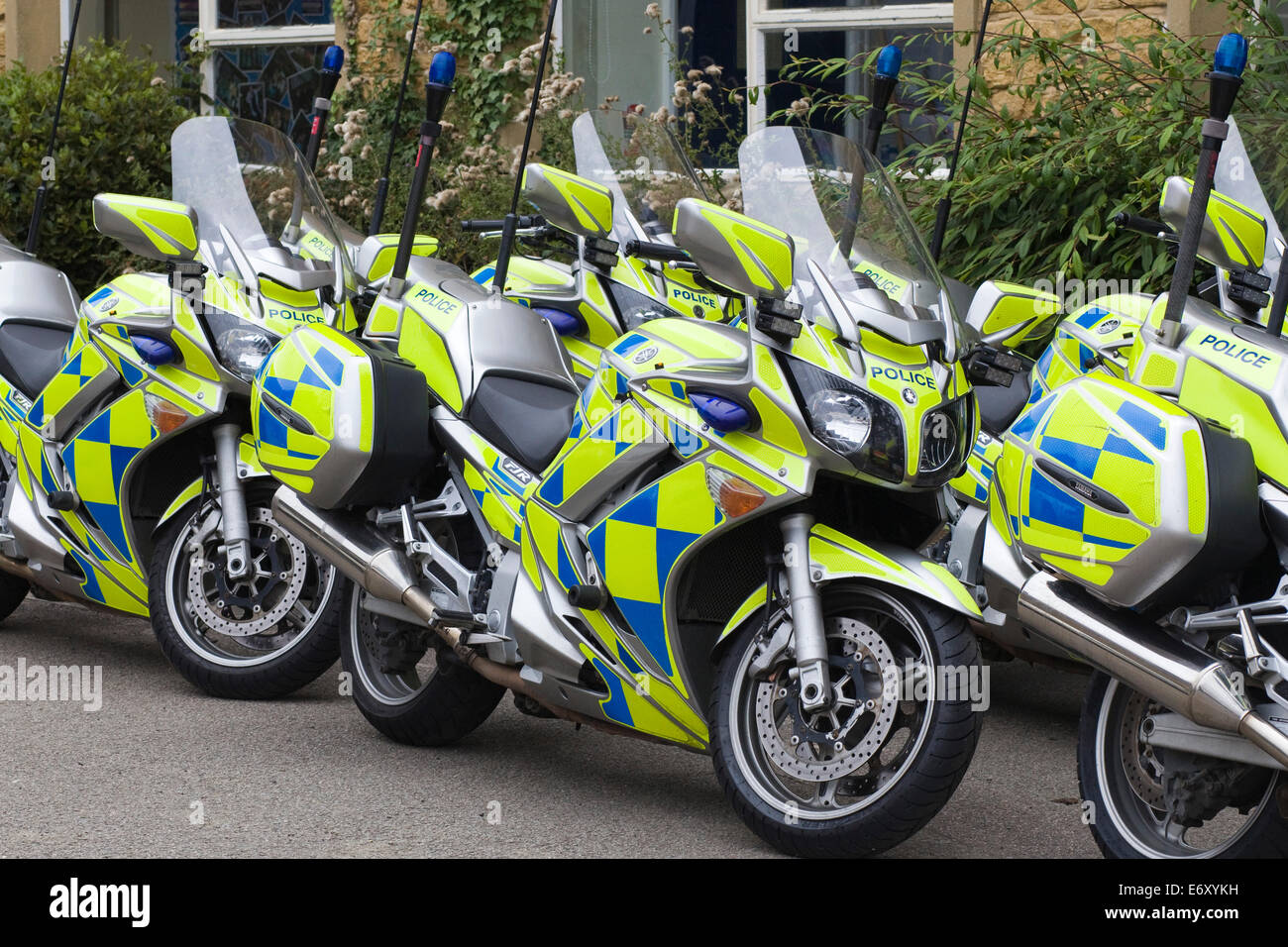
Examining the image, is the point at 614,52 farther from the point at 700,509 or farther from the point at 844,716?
the point at 844,716

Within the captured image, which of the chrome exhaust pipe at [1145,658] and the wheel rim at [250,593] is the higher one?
Answer: the chrome exhaust pipe at [1145,658]

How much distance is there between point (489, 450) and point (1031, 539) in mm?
1593

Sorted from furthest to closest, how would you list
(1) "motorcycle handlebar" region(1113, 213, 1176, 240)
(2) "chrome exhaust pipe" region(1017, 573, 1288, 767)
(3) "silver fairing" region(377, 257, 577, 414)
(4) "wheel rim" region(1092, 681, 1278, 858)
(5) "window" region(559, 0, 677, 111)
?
(5) "window" region(559, 0, 677, 111)
(3) "silver fairing" region(377, 257, 577, 414)
(1) "motorcycle handlebar" region(1113, 213, 1176, 240)
(4) "wheel rim" region(1092, 681, 1278, 858)
(2) "chrome exhaust pipe" region(1017, 573, 1288, 767)

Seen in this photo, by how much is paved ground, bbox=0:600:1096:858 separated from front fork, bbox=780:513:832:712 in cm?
44

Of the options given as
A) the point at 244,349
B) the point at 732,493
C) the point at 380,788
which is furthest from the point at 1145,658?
the point at 244,349

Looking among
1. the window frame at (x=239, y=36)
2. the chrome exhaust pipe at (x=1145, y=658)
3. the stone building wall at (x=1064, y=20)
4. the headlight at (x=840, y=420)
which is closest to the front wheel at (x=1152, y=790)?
the chrome exhaust pipe at (x=1145, y=658)

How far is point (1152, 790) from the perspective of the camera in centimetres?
333

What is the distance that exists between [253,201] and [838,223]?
7.39ft

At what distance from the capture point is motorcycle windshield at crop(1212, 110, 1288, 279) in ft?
12.2

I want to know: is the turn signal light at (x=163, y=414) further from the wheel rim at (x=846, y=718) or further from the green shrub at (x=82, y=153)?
the green shrub at (x=82, y=153)

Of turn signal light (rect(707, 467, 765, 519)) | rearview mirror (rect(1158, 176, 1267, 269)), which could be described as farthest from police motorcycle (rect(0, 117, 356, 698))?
rearview mirror (rect(1158, 176, 1267, 269))

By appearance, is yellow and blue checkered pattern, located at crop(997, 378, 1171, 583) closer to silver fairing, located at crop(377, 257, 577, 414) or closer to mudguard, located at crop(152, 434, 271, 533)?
silver fairing, located at crop(377, 257, 577, 414)

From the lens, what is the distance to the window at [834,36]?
9.06 metres

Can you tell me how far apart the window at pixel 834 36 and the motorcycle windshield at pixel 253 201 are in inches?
158
